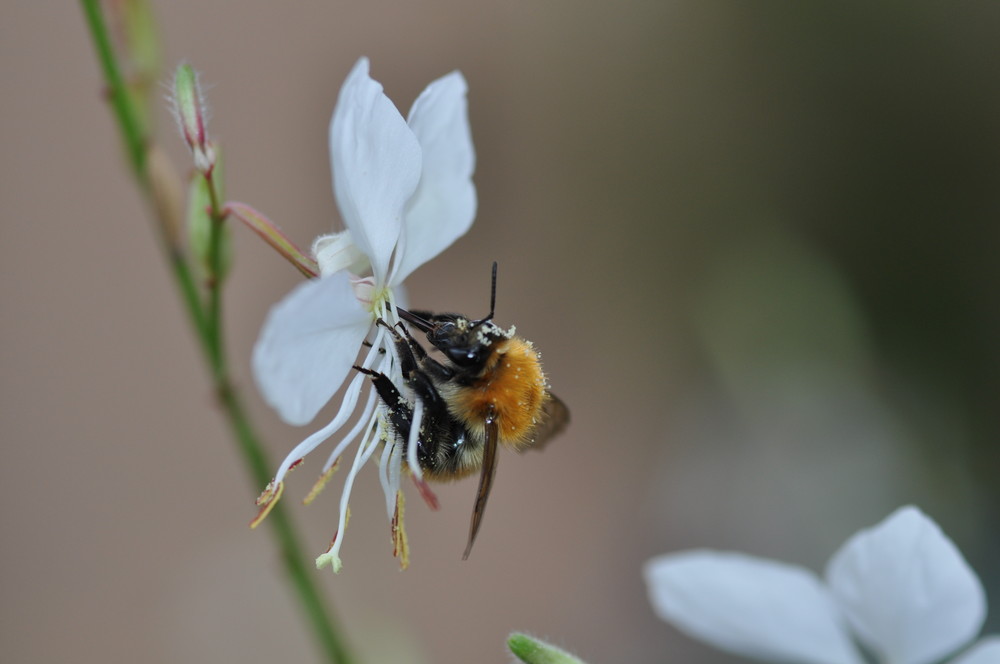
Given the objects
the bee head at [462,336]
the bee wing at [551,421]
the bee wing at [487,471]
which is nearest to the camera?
the bee wing at [487,471]

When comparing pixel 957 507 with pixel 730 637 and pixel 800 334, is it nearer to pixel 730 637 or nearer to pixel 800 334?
pixel 800 334

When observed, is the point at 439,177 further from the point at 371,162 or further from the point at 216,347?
the point at 216,347

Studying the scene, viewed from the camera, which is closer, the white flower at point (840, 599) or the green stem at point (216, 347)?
the white flower at point (840, 599)

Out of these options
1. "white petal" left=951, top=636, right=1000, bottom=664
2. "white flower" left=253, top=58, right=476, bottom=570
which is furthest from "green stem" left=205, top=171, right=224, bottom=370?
"white petal" left=951, top=636, right=1000, bottom=664

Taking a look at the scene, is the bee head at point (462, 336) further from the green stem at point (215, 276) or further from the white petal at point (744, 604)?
the white petal at point (744, 604)

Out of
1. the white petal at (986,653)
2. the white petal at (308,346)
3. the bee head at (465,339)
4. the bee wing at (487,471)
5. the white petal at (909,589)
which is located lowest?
the white petal at (986,653)

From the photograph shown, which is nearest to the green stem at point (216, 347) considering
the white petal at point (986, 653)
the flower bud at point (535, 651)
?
the flower bud at point (535, 651)

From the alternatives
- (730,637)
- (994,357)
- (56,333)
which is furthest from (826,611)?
(56,333)
